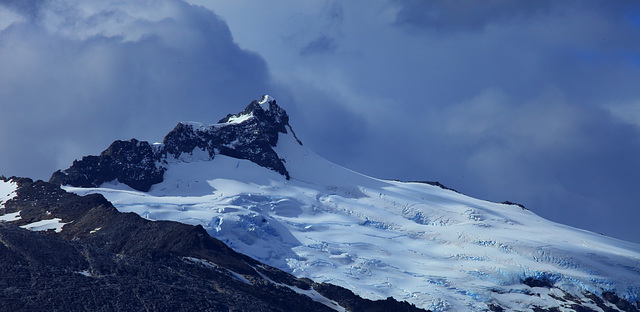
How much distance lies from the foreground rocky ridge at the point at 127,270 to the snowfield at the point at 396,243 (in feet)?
42.3

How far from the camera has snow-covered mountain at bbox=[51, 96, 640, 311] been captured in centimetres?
15862

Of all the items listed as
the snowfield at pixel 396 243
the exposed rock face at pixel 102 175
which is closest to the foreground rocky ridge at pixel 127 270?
the snowfield at pixel 396 243

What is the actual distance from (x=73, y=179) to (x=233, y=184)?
112 feet

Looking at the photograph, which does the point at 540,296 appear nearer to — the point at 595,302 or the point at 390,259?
the point at 595,302

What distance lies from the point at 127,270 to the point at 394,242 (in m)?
70.8

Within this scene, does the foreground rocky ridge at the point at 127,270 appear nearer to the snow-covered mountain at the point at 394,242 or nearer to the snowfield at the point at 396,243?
the snowfield at the point at 396,243

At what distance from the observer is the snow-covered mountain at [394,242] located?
520 ft

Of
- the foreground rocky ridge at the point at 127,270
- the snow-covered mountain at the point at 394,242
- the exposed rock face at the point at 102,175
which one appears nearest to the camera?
the foreground rocky ridge at the point at 127,270

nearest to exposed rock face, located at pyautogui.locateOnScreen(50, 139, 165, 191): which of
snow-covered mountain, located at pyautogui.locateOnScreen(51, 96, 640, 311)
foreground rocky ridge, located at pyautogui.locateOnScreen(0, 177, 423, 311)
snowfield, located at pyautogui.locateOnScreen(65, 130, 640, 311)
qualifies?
snow-covered mountain, located at pyautogui.locateOnScreen(51, 96, 640, 311)

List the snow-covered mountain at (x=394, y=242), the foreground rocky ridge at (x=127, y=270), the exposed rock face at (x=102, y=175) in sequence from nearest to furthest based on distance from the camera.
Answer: the foreground rocky ridge at (x=127, y=270) < the snow-covered mountain at (x=394, y=242) < the exposed rock face at (x=102, y=175)

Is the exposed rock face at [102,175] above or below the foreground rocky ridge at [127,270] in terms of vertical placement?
above

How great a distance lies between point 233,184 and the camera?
194625mm

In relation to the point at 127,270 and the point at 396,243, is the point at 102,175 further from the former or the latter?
the point at 127,270

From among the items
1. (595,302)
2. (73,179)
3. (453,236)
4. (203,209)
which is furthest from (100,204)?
(595,302)
